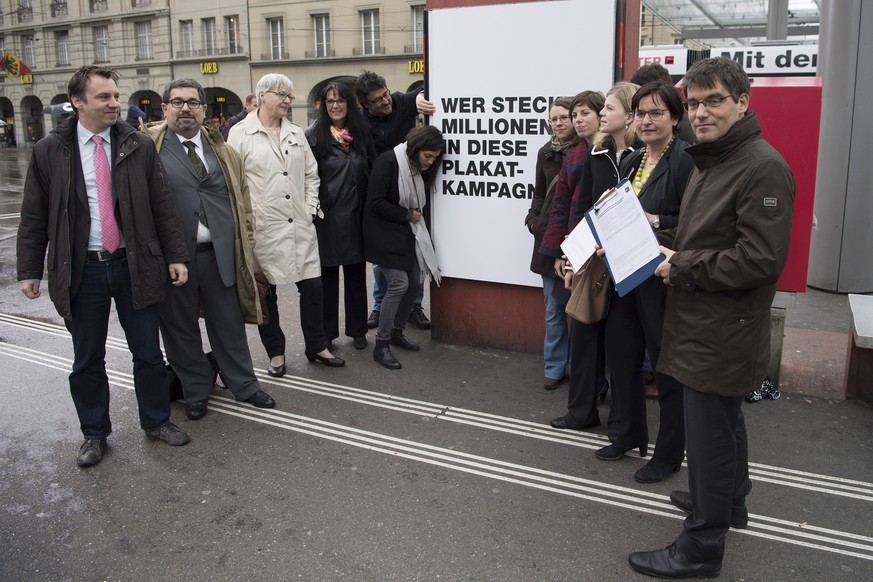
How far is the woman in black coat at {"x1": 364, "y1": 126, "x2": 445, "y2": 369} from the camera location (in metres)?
5.24

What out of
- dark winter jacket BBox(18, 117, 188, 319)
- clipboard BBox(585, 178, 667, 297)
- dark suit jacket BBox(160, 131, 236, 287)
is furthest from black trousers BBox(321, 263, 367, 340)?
clipboard BBox(585, 178, 667, 297)

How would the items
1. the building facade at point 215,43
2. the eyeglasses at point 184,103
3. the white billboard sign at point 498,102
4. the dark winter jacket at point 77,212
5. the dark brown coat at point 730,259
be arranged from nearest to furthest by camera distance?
the dark brown coat at point 730,259 → the dark winter jacket at point 77,212 → the eyeglasses at point 184,103 → the white billboard sign at point 498,102 → the building facade at point 215,43

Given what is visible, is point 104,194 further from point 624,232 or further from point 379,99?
point 624,232

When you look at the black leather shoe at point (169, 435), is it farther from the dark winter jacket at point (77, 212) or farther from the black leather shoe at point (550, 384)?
the black leather shoe at point (550, 384)

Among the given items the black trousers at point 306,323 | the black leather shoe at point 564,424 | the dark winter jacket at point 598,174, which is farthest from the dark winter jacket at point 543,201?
the black trousers at point 306,323

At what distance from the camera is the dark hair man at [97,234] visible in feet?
12.2

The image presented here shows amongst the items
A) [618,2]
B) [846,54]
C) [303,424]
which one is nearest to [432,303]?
[303,424]

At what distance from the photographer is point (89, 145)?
384 centimetres

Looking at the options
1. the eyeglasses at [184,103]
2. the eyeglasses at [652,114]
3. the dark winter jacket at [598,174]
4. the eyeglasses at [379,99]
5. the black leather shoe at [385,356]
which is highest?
the eyeglasses at [379,99]

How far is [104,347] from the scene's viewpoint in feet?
13.2

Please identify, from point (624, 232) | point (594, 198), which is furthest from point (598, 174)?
point (624, 232)

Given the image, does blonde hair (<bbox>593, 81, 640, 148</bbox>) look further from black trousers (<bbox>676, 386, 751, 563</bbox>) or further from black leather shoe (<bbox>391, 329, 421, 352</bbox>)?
black leather shoe (<bbox>391, 329, 421, 352</bbox>)

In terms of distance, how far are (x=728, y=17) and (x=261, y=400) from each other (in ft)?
53.4

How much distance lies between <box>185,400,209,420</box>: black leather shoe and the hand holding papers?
8.70 feet
